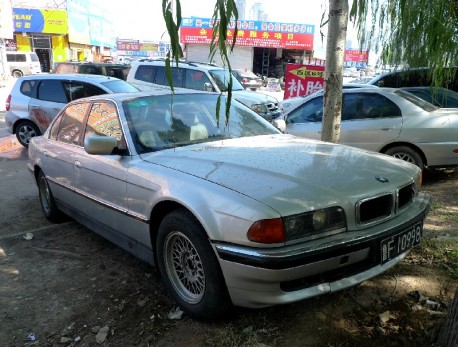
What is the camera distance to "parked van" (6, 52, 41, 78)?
30047mm

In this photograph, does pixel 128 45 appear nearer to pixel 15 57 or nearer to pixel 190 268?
pixel 15 57

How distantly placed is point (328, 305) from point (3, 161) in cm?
787

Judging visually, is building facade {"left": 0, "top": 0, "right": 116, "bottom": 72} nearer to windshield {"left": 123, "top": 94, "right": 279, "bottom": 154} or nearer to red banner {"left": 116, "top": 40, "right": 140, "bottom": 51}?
windshield {"left": 123, "top": 94, "right": 279, "bottom": 154}

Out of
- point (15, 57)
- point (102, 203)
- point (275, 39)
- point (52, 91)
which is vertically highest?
point (275, 39)

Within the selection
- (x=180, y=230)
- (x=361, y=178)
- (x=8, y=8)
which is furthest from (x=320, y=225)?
(x=8, y=8)

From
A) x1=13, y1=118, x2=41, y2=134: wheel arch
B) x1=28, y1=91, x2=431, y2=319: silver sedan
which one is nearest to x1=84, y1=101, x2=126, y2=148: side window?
x1=28, y1=91, x2=431, y2=319: silver sedan

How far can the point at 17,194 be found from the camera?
633cm

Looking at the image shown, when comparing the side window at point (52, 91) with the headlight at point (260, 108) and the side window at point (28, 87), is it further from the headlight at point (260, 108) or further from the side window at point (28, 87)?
the headlight at point (260, 108)

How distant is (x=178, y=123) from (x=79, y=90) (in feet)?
20.1

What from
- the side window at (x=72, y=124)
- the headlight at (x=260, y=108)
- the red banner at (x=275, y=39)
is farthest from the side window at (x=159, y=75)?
the red banner at (x=275, y=39)

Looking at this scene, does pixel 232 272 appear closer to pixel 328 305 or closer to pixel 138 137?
pixel 328 305

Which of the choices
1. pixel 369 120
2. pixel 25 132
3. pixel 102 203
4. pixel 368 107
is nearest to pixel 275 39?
pixel 25 132

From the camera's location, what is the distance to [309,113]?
693 cm

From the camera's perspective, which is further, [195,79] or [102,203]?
[195,79]
